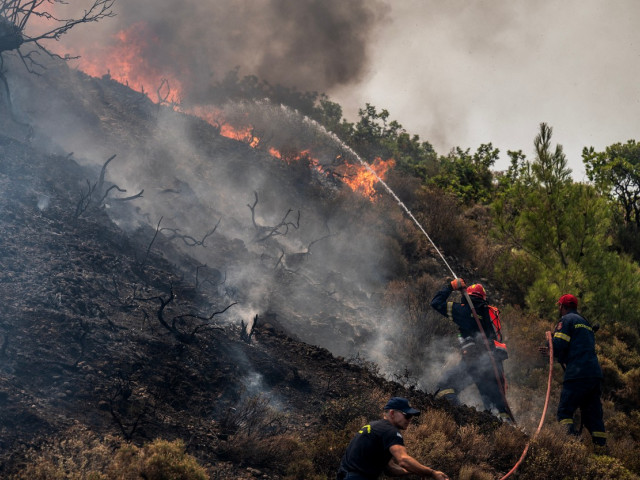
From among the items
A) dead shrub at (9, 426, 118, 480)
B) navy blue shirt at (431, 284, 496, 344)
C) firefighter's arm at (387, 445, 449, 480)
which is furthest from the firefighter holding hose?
dead shrub at (9, 426, 118, 480)

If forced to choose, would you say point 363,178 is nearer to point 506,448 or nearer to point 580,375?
point 580,375

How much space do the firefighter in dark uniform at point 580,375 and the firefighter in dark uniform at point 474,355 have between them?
0.78 m

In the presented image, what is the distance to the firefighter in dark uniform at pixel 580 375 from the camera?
7273 mm

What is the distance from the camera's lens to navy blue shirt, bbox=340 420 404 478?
4.15m

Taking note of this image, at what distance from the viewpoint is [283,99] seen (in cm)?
2820

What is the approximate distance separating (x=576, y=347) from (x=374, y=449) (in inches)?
172

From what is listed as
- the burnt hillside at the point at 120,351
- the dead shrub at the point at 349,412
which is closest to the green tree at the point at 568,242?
the burnt hillside at the point at 120,351

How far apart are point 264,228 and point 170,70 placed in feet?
Result: 48.0

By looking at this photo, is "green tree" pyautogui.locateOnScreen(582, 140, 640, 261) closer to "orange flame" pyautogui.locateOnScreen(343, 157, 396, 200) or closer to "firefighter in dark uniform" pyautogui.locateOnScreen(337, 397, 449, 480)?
"orange flame" pyautogui.locateOnScreen(343, 157, 396, 200)

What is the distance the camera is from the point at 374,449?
13.7 ft

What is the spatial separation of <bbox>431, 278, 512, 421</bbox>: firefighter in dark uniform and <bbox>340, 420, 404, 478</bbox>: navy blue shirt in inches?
155

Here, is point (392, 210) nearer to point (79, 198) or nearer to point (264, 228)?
point (264, 228)

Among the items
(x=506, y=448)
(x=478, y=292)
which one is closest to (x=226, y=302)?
(x=478, y=292)

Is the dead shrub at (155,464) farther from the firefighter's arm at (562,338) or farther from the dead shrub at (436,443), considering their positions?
the firefighter's arm at (562,338)
